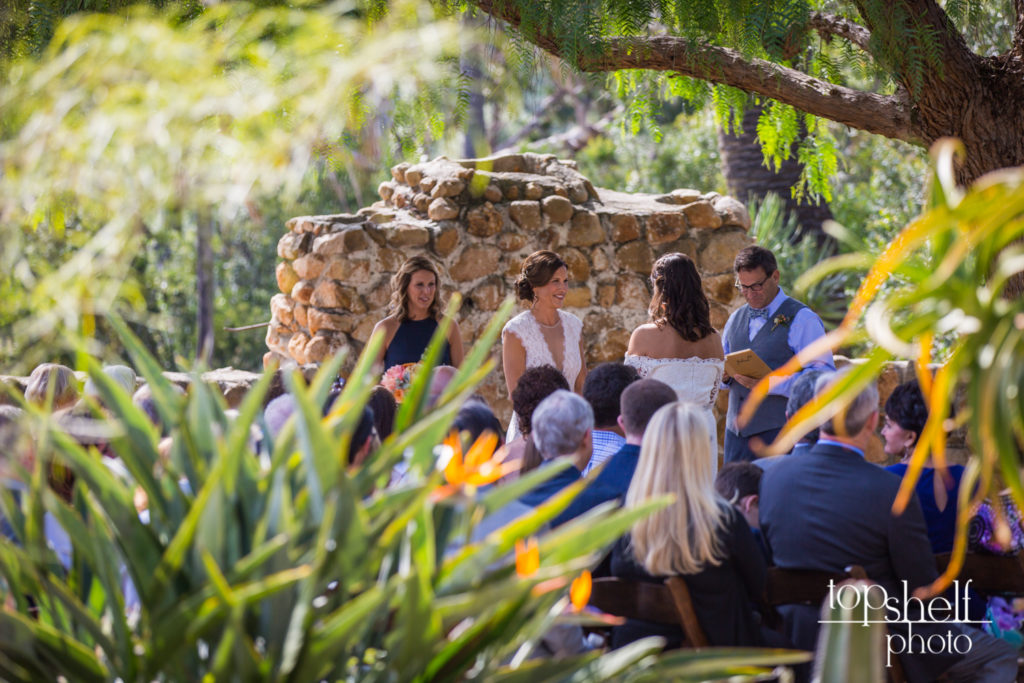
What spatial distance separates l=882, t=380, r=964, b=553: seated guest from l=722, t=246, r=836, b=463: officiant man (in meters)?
0.83

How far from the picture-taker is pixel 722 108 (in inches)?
191

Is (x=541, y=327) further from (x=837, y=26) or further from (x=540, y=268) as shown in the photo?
(x=837, y=26)

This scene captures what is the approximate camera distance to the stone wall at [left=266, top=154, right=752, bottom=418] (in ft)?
19.0

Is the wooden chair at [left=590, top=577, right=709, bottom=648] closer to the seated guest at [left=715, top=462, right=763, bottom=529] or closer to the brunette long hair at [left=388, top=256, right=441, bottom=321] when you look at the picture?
the seated guest at [left=715, top=462, right=763, bottom=529]

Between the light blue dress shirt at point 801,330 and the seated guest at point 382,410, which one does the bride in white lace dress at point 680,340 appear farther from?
the seated guest at point 382,410

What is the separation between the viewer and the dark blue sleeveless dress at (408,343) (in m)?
4.90

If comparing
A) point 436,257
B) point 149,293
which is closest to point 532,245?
point 436,257

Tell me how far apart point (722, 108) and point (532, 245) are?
5.40 ft

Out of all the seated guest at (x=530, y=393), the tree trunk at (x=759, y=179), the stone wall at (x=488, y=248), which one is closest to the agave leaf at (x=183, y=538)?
the seated guest at (x=530, y=393)

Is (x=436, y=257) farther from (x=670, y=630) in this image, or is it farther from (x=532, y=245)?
(x=670, y=630)

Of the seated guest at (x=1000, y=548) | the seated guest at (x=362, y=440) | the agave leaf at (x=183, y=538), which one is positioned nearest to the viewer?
the agave leaf at (x=183, y=538)

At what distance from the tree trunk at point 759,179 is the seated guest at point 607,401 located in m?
6.59

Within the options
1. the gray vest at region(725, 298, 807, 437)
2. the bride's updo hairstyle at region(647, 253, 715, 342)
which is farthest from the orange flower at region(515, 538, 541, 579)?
the bride's updo hairstyle at region(647, 253, 715, 342)

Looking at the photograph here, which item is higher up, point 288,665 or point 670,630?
point 288,665
